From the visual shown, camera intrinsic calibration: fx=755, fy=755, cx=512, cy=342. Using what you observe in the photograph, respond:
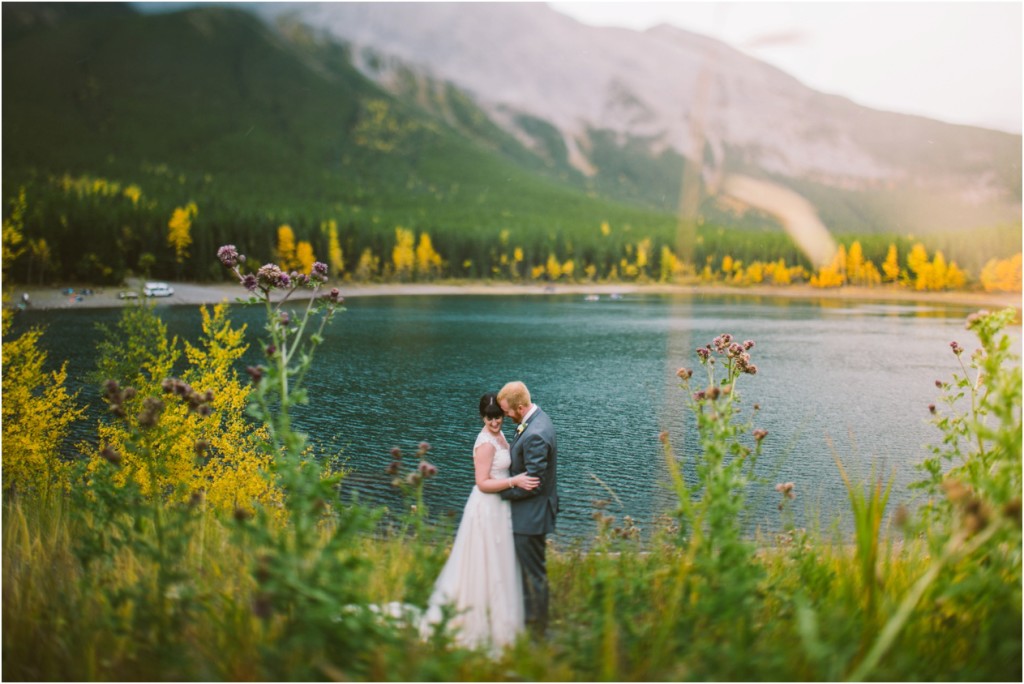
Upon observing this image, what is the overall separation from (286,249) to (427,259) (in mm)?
28863

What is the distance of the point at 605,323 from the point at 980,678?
2942 inches

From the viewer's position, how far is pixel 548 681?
416 cm

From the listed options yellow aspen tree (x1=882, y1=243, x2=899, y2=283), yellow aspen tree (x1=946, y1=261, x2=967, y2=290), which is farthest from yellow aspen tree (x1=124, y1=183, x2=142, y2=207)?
yellow aspen tree (x1=946, y1=261, x2=967, y2=290)

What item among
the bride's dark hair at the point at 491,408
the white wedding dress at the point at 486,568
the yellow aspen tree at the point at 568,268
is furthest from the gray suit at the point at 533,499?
the yellow aspen tree at the point at 568,268

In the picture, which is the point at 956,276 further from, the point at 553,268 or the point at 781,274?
the point at 553,268

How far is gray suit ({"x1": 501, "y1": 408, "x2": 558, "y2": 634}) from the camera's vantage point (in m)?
6.68

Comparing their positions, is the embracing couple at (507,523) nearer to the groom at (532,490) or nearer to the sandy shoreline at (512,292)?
the groom at (532,490)

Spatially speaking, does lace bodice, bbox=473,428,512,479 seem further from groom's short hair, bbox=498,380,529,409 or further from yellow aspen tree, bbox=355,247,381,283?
yellow aspen tree, bbox=355,247,381,283

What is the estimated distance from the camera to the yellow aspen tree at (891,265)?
147750 mm

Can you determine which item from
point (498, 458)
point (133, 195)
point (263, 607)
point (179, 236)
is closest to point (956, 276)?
point (179, 236)

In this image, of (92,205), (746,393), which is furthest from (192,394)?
(92,205)

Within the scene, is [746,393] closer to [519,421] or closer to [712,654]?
[519,421]

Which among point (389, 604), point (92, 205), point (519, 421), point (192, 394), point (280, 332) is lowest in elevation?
point (389, 604)

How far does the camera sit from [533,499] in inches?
271
